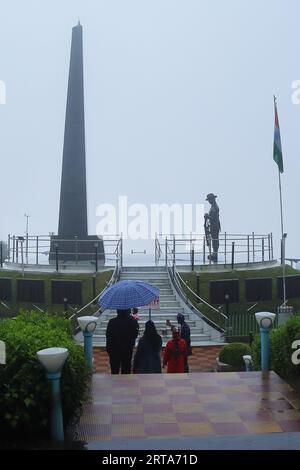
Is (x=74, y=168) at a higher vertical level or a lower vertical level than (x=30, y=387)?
higher

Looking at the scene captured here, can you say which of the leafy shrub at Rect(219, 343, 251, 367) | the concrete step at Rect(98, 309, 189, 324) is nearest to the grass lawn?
the concrete step at Rect(98, 309, 189, 324)

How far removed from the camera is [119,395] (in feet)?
22.8

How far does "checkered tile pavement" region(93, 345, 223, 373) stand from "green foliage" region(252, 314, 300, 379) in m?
3.80

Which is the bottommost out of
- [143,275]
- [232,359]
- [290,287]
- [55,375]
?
[232,359]

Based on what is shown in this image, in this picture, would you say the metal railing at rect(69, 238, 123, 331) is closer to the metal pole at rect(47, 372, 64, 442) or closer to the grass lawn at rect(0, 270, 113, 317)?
the grass lawn at rect(0, 270, 113, 317)

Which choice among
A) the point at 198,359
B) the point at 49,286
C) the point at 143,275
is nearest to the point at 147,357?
the point at 198,359

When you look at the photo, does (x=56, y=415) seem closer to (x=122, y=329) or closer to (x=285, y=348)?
(x=122, y=329)

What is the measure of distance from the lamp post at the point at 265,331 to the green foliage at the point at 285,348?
0.08m

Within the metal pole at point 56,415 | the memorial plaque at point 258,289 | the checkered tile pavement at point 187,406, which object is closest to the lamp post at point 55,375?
the metal pole at point 56,415

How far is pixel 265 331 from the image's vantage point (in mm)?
7887

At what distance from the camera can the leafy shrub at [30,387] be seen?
5.12 m

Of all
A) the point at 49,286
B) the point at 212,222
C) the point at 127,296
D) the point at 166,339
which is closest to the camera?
the point at 127,296

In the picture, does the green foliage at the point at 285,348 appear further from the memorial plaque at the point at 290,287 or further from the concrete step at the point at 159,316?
the memorial plaque at the point at 290,287

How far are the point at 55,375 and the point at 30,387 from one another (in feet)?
1.05
